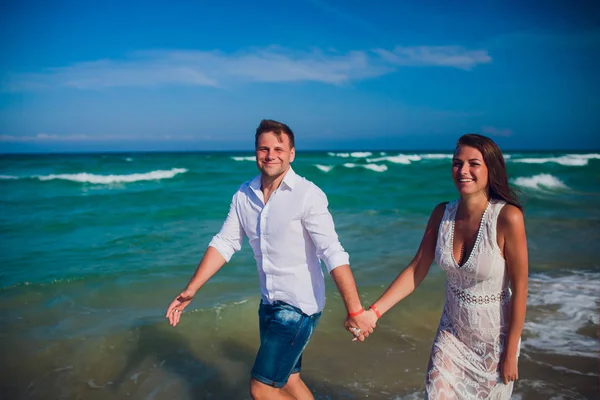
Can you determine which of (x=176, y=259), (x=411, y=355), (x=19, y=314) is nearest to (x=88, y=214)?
(x=176, y=259)

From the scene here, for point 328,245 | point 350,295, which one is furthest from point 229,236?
point 350,295

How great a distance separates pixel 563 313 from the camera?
6.37 metres

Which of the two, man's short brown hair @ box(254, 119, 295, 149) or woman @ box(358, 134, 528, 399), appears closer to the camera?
woman @ box(358, 134, 528, 399)

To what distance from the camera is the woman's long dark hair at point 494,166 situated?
2.93 metres

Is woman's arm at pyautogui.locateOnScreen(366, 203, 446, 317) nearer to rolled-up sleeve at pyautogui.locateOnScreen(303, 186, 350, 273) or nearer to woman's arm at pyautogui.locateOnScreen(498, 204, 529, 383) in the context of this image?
rolled-up sleeve at pyautogui.locateOnScreen(303, 186, 350, 273)

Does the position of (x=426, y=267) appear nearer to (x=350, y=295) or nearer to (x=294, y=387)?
(x=350, y=295)

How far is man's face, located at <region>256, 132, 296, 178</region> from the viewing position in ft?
10.8

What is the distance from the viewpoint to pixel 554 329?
5.87 metres

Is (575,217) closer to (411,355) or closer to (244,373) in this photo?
A: (411,355)

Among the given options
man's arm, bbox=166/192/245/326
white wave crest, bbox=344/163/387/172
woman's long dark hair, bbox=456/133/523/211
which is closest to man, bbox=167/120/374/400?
man's arm, bbox=166/192/245/326

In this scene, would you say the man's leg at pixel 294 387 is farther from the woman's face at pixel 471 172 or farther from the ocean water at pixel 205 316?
the woman's face at pixel 471 172

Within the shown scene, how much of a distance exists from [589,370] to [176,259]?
7211mm

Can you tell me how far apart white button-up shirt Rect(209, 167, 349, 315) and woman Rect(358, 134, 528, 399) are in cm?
77

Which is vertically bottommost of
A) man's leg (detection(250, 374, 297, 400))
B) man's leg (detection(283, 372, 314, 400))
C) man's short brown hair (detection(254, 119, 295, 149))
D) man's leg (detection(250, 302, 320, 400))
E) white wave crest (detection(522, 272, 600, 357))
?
white wave crest (detection(522, 272, 600, 357))
